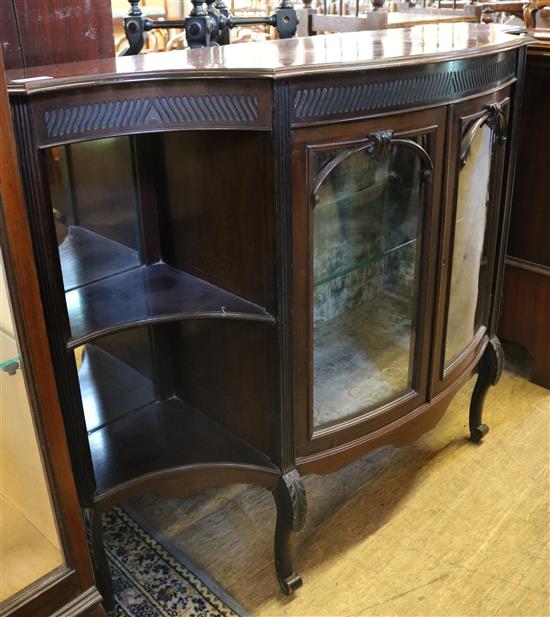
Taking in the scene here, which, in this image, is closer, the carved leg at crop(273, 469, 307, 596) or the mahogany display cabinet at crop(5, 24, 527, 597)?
the mahogany display cabinet at crop(5, 24, 527, 597)

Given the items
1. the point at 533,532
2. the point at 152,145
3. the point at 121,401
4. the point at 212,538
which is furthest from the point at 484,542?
the point at 152,145

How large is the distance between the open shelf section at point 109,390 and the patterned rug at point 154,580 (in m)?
0.24

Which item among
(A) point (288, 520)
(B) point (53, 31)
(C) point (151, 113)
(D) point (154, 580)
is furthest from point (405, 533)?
(B) point (53, 31)

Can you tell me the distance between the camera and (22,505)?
0.95 m

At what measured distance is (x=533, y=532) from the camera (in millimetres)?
1289

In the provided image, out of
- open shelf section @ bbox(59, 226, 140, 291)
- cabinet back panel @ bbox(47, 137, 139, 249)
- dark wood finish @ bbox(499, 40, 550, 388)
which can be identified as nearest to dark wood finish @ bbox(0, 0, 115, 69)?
cabinet back panel @ bbox(47, 137, 139, 249)

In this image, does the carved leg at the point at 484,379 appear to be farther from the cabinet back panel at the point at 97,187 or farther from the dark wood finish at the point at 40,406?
the dark wood finish at the point at 40,406

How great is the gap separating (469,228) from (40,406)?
781 mm

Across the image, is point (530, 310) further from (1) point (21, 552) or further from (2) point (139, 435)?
(1) point (21, 552)

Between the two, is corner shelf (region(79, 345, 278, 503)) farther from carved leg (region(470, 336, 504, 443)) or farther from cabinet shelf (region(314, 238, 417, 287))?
carved leg (region(470, 336, 504, 443))

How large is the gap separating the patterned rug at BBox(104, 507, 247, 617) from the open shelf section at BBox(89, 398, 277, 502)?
0.23m

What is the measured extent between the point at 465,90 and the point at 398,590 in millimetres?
820

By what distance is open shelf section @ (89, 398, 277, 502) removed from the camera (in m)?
1.10

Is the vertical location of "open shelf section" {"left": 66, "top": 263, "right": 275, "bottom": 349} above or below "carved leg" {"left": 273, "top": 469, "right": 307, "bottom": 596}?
above
